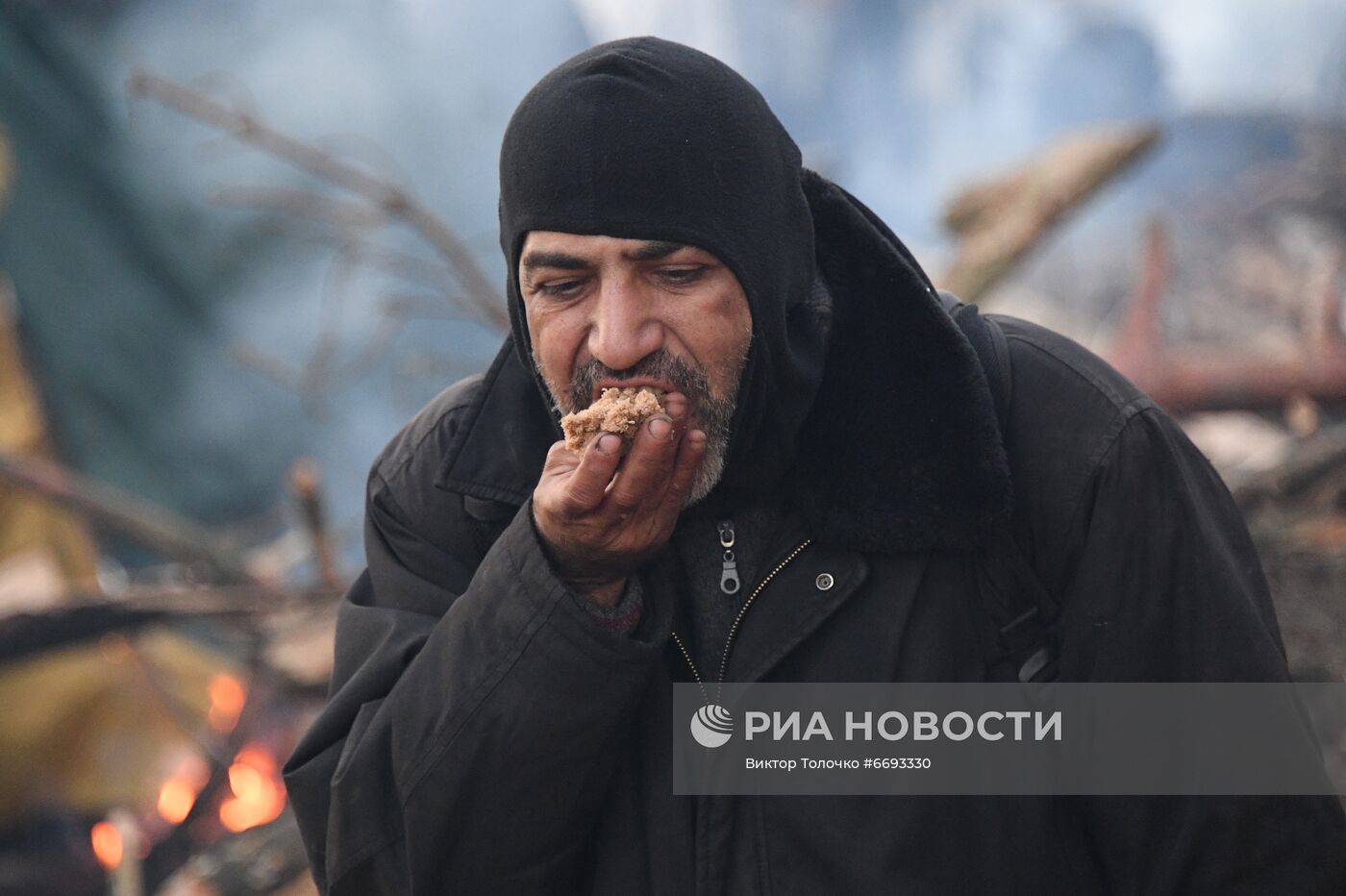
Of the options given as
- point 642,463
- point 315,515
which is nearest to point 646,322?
point 642,463

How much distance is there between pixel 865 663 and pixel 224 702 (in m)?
5.76

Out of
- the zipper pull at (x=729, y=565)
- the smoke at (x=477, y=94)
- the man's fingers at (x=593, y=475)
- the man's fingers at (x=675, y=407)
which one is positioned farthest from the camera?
the smoke at (x=477, y=94)

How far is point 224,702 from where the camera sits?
6.87 meters

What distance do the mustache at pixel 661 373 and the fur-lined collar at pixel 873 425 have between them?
0.21m

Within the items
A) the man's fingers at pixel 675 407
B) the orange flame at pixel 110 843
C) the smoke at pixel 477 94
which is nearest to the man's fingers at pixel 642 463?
the man's fingers at pixel 675 407

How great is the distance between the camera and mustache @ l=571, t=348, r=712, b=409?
6.40 ft

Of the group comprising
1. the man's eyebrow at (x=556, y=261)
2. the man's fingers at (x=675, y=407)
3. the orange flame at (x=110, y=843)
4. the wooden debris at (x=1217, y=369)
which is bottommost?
the man's fingers at (x=675, y=407)

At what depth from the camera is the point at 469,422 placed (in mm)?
2115

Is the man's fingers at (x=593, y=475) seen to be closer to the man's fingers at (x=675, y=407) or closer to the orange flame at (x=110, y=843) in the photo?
the man's fingers at (x=675, y=407)

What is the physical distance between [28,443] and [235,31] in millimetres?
3489

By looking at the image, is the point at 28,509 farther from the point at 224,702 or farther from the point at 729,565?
the point at 729,565

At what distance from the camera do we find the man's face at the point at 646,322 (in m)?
1.93

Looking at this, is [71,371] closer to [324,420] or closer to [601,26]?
[324,420]

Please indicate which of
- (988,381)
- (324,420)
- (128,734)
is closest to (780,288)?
(988,381)
